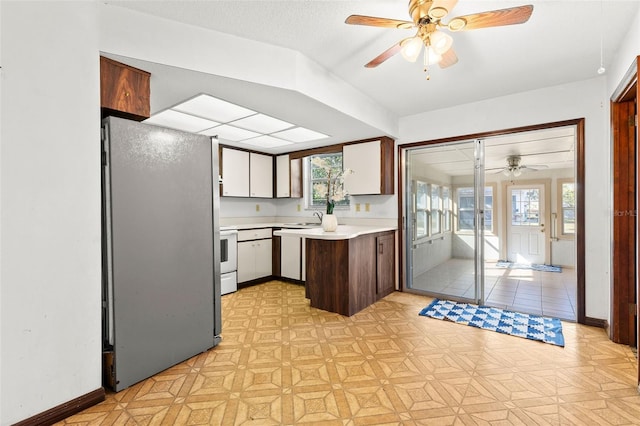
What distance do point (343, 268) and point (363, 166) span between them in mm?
1597

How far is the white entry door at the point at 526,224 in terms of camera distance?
6.47m

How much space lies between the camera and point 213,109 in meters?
2.97

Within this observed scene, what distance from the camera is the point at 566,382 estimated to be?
6.36 feet

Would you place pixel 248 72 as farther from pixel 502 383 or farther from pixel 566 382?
pixel 566 382

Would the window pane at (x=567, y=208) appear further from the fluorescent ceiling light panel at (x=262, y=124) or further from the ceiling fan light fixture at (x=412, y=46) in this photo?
the ceiling fan light fixture at (x=412, y=46)

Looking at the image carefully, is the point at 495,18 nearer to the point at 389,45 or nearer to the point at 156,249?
the point at 389,45

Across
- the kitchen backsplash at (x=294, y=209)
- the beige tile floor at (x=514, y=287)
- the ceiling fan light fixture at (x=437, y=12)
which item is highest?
the ceiling fan light fixture at (x=437, y=12)

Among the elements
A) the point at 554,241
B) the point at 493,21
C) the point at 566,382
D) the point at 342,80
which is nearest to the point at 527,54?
the point at 493,21

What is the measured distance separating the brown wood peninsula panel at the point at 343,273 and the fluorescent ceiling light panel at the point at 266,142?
1.63m

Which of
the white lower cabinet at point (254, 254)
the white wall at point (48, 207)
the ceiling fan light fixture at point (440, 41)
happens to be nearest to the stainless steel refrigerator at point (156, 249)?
the white wall at point (48, 207)

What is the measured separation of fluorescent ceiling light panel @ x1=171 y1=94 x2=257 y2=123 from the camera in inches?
107

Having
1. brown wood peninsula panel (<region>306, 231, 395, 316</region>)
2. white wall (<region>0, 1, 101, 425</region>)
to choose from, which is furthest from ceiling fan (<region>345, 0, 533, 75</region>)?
brown wood peninsula panel (<region>306, 231, 395, 316</region>)

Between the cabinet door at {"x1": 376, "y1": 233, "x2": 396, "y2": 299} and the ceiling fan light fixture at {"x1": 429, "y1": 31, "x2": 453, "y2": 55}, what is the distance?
2290 millimetres

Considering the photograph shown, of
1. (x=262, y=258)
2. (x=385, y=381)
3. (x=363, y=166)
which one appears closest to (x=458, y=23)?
(x=385, y=381)
